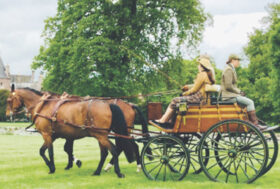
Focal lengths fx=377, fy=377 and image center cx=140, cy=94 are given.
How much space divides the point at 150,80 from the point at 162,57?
6.33 feet

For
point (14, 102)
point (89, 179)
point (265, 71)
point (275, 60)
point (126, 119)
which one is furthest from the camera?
point (265, 71)

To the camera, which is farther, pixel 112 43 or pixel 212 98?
pixel 112 43

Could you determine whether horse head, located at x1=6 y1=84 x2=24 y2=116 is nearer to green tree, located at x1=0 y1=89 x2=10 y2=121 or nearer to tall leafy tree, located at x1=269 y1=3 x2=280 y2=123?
tall leafy tree, located at x1=269 y1=3 x2=280 y2=123

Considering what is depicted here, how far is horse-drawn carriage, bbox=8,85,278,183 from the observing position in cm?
764

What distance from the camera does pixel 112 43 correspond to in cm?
2556

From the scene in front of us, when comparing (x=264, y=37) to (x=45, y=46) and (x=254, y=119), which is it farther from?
(x=254, y=119)

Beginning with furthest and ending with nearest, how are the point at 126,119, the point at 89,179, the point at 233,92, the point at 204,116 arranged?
1. the point at 126,119
2. the point at 89,179
3. the point at 233,92
4. the point at 204,116

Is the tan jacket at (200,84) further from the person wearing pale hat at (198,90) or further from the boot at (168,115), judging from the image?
the boot at (168,115)

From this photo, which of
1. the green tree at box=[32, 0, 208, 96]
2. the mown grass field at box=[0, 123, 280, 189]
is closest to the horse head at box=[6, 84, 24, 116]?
the mown grass field at box=[0, 123, 280, 189]

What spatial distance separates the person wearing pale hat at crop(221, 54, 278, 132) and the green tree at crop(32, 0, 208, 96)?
54.1 ft

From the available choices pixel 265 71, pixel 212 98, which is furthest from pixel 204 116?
pixel 265 71

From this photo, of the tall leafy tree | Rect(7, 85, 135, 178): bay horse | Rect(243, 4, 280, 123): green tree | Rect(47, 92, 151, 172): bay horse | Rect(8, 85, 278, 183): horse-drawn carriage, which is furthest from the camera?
Rect(243, 4, 280, 123): green tree

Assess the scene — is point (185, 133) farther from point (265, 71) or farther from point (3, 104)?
point (3, 104)

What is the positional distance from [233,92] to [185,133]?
1391 mm
